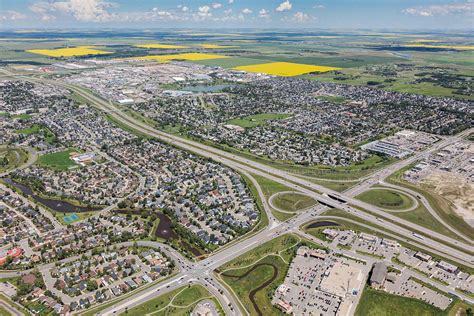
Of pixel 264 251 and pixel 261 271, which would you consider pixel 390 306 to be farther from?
pixel 264 251

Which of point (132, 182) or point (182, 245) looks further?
point (132, 182)

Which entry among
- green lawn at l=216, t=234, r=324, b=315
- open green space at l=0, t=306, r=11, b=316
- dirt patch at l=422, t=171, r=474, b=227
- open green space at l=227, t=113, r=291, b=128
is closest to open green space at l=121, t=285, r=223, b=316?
green lawn at l=216, t=234, r=324, b=315

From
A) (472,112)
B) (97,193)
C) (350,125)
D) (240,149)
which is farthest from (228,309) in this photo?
(472,112)

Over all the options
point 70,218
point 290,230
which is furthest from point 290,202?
point 70,218

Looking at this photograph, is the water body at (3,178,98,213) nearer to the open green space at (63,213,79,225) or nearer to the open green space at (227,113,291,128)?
the open green space at (63,213,79,225)

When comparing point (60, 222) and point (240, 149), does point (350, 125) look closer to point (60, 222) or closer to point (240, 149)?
point (240, 149)

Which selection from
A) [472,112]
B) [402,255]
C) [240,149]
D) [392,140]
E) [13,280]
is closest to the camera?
[13,280]

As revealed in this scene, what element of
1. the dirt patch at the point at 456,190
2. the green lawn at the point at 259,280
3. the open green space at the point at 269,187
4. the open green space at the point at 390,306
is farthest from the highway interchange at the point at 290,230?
the open green space at the point at 390,306
